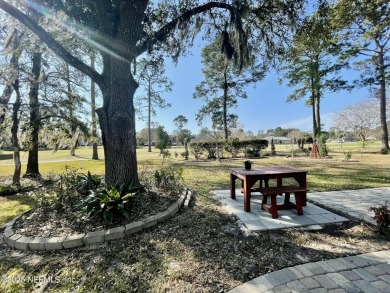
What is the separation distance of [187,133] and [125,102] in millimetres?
45090

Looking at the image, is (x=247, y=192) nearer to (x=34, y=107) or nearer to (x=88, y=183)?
(x=88, y=183)

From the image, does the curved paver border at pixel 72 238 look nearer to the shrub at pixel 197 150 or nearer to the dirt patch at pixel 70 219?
the dirt patch at pixel 70 219

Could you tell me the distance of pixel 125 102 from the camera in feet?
10.8

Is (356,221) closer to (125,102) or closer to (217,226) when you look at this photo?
(217,226)

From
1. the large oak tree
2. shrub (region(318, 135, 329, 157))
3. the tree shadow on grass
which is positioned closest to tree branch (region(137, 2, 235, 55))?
the large oak tree

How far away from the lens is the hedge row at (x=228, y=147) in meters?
13.2

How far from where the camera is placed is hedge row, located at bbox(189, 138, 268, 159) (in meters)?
13.2

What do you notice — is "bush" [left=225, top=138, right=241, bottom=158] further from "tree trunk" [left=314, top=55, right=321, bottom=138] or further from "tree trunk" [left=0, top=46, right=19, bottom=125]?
"tree trunk" [left=0, top=46, right=19, bottom=125]

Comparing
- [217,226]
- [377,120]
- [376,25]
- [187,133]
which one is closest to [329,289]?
[217,226]

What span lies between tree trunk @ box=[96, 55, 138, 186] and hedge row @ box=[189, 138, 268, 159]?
9.94 metres

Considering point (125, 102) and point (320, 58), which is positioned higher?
point (320, 58)

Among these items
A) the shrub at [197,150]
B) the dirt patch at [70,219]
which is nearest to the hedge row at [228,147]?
the shrub at [197,150]

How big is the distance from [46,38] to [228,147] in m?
11.6

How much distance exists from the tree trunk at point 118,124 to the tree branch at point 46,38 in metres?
0.34
